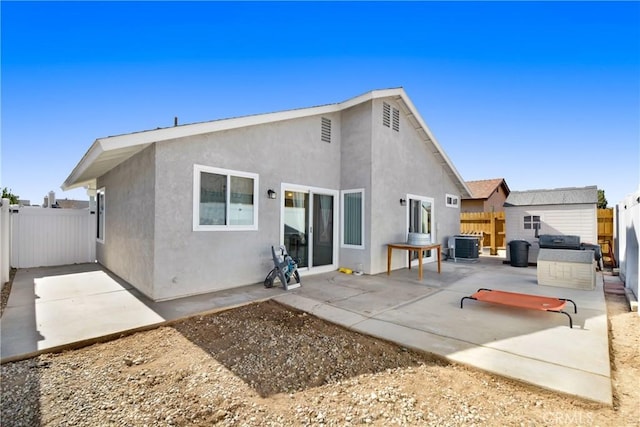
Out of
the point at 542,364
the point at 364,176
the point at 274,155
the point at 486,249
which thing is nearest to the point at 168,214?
the point at 274,155

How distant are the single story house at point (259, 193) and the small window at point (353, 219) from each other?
0.03 meters

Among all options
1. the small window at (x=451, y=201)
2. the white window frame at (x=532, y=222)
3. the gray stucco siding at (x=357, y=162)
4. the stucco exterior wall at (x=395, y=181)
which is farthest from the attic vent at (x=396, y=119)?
the white window frame at (x=532, y=222)

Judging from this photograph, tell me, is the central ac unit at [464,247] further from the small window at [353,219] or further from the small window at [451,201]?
the small window at [353,219]

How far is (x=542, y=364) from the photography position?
3.16m

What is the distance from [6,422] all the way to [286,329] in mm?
2861

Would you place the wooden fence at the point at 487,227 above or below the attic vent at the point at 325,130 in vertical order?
below

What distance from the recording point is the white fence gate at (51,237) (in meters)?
8.96

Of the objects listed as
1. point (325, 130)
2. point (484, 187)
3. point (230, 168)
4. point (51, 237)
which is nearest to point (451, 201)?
point (325, 130)

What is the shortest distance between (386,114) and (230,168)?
5.16 m

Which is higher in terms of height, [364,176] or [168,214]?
[364,176]

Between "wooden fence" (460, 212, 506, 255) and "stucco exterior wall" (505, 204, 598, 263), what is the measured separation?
1.84m

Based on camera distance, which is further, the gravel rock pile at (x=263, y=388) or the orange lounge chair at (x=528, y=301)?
the orange lounge chair at (x=528, y=301)

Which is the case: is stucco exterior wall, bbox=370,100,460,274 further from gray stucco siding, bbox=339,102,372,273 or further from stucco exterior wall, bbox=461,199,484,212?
stucco exterior wall, bbox=461,199,484,212

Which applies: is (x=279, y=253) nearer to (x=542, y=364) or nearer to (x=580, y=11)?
(x=542, y=364)
